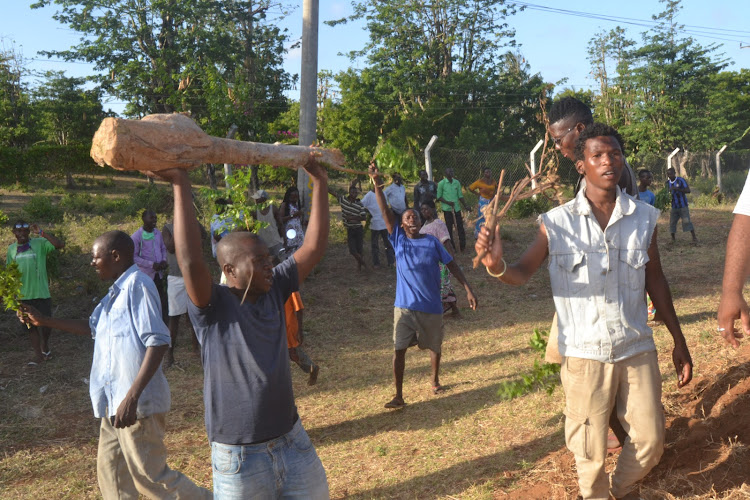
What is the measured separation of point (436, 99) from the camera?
31.3 metres

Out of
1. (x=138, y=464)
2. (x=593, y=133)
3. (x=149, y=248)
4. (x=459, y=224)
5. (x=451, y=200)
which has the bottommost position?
(x=138, y=464)

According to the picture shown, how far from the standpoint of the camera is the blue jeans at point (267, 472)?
2.71 meters

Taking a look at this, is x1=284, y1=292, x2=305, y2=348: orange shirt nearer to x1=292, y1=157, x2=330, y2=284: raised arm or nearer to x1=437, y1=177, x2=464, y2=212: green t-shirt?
x1=292, y1=157, x2=330, y2=284: raised arm

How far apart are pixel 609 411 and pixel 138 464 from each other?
2526 mm

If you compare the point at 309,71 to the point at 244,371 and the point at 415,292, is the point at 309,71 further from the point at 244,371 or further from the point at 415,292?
the point at 244,371

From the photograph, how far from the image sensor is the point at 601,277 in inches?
126

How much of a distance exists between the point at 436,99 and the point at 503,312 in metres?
22.5

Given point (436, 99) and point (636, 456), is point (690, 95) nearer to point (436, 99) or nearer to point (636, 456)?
point (436, 99)

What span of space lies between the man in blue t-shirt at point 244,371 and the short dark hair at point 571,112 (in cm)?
228

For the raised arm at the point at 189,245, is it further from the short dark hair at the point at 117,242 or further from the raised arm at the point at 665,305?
the raised arm at the point at 665,305

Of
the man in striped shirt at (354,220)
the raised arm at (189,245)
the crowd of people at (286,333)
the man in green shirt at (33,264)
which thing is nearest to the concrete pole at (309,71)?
the man in striped shirt at (354,220)

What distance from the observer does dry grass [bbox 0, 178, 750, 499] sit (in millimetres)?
4727

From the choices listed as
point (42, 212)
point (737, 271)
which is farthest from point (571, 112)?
point (42, 212)

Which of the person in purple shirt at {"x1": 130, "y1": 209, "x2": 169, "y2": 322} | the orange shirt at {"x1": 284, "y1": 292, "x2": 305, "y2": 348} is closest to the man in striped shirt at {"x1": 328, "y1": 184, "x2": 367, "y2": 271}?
the person in purple shirt at {"x1": 130, "y1": 209, "x2": 169, "y2": 322}
